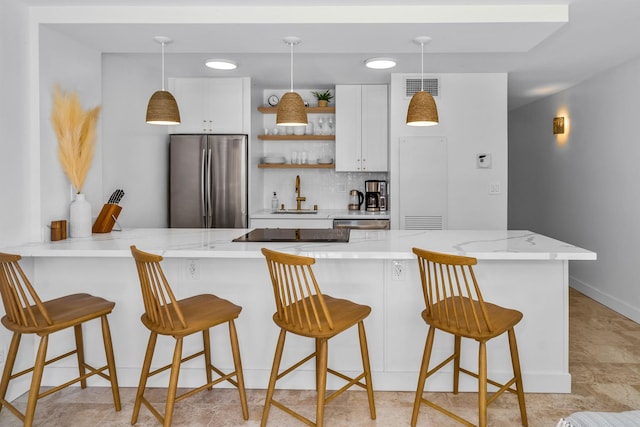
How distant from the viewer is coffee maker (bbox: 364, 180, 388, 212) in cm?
514

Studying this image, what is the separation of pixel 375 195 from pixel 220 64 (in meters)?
2.15

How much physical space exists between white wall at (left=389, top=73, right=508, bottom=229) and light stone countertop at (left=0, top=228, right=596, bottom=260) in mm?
1612

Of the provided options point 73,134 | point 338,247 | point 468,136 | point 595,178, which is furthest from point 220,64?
point 595,178

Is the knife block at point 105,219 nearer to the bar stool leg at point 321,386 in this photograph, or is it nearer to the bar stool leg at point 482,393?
the bar stool leg at point 321,386

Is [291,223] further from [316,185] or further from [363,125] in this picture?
[363,125]

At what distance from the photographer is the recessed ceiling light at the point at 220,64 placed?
4.02m

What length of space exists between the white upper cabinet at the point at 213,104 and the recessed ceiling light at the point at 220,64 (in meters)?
0.58

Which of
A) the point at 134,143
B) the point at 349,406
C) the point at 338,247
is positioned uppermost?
the point at 134,143

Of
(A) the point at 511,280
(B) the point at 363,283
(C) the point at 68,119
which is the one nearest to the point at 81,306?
(C) the point at 68,119

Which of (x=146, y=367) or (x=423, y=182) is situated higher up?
(x=423, y=182)

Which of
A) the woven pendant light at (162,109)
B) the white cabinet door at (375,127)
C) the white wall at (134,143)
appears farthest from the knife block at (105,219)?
the white cabinet door at (375,127)

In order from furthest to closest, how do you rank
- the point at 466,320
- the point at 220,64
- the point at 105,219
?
the point at 220,64 < the point at 105,219 < the point at 466,320

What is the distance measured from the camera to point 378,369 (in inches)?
109

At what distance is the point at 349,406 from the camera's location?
2.57 meters
